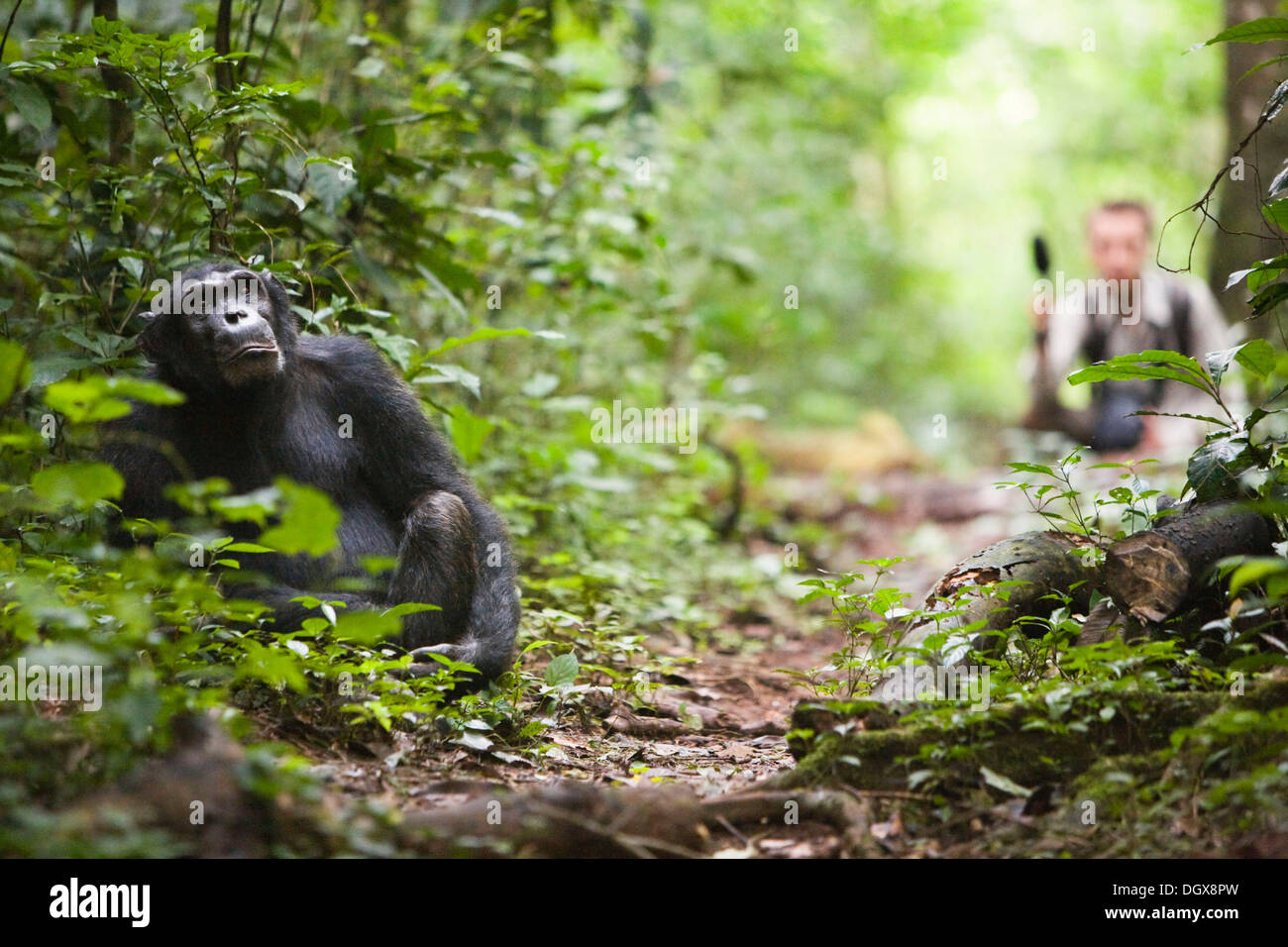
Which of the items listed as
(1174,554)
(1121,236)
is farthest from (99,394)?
(1121,236)

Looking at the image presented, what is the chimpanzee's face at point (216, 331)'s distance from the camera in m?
4.39

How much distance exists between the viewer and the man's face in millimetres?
9852

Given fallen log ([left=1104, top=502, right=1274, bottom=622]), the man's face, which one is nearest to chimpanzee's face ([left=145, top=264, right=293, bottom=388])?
fallen log ([left=1104, top=502, right=1274, bottom=622])

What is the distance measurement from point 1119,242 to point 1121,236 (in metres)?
0.06

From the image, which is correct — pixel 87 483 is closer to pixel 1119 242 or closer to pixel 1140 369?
pixel 1140 369

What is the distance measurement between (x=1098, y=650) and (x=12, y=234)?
5.70 m

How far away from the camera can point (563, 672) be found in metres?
4.33

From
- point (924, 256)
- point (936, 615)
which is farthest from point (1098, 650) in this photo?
point (924, 256)

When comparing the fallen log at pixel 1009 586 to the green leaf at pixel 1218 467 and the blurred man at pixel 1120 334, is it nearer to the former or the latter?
the green leaf at pixel 1218 467

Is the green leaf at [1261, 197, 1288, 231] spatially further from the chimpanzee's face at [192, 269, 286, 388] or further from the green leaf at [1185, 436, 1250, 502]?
the chimpanzee's face at [192, 269, 286, 388]

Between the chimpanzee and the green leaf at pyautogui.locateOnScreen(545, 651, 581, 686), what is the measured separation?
0.91ft

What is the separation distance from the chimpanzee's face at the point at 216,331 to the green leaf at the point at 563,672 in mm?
1676

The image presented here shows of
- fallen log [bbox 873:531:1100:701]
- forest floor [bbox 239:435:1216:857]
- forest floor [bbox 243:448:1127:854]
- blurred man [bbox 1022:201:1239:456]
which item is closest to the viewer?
forest floor [bbox 239:435:1216:857]
